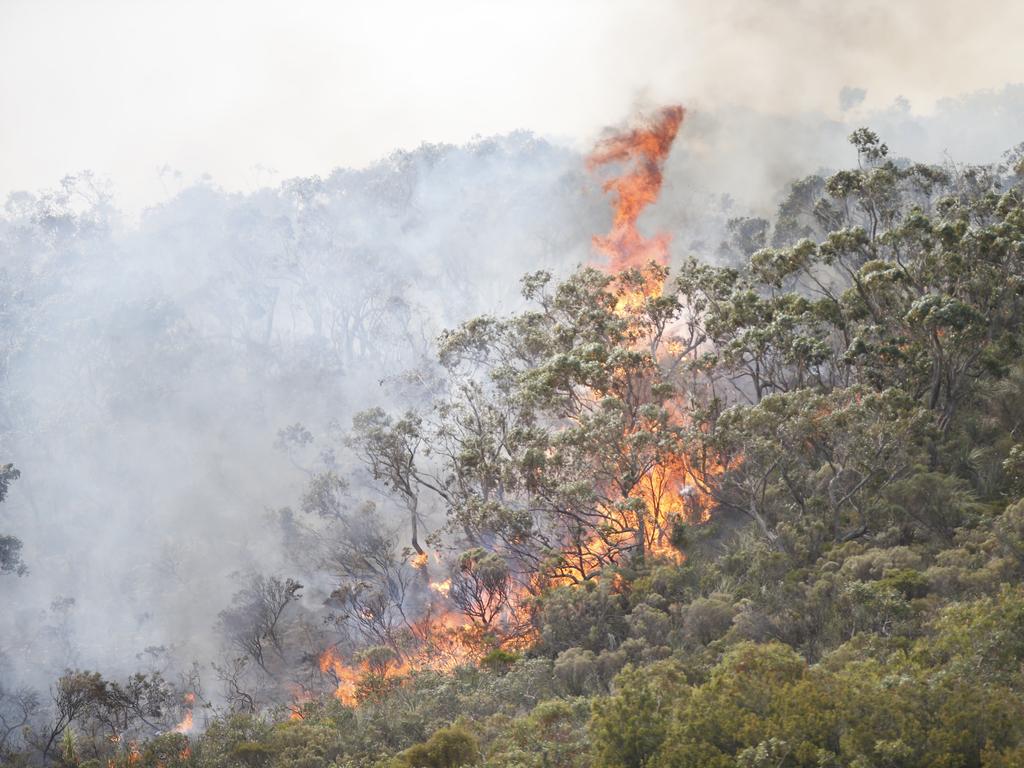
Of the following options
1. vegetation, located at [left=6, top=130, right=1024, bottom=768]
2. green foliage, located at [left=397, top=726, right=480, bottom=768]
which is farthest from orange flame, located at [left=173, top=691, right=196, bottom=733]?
green foliage, located at [left=397, top=726, right=480, bottom=768]

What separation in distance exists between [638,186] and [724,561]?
130 feet

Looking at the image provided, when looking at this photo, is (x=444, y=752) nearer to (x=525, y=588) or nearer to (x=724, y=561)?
(x=724, y=561)

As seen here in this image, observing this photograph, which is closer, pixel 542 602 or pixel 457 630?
pixel 542 602

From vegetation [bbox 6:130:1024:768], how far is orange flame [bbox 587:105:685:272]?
2004 cm

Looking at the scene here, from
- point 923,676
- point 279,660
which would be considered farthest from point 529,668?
point 279,660

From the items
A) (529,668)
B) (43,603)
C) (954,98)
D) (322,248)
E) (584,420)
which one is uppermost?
(954,98)

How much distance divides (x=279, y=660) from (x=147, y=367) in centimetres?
3569

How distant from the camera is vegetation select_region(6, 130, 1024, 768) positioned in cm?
1514

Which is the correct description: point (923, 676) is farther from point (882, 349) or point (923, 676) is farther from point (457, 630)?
point (457, 630)

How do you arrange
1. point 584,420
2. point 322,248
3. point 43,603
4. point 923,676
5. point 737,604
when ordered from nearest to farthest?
point 923,676 < point 737,604 < point 584,420 < point 43,603 < point 322,248

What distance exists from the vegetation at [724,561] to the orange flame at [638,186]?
20041mm

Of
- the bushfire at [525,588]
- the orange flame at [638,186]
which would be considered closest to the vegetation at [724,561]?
the bushfire at [525,588]

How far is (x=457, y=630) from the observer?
3788 cm

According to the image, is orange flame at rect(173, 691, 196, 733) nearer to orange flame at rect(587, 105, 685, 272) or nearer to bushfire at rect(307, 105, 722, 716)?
bushfire at rect(307, 105, 722, 716)
